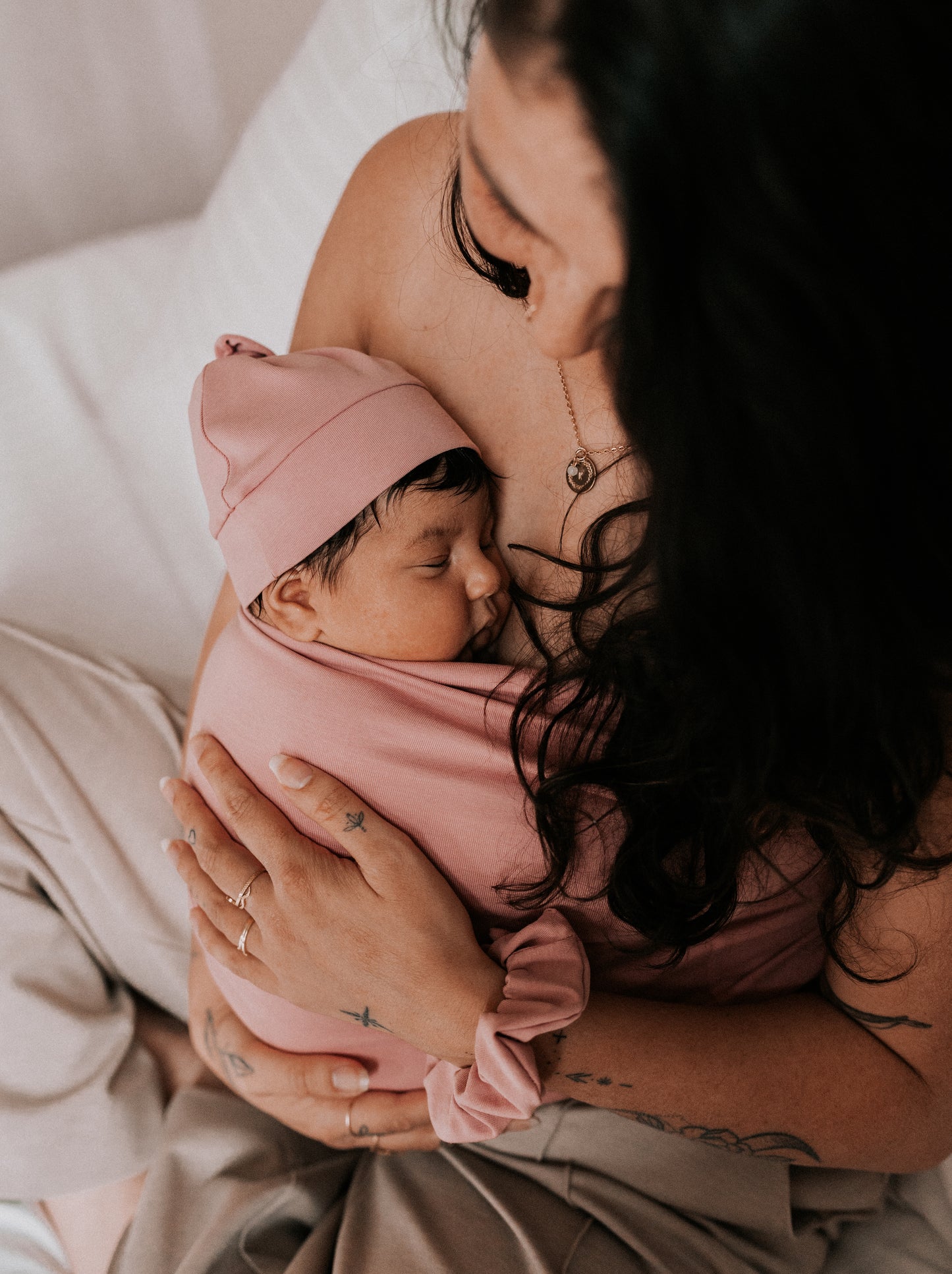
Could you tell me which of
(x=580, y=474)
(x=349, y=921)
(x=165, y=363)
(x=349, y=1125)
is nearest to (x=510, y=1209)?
(x=349, y=1125)

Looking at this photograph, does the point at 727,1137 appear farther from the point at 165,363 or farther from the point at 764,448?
the point at 165,363

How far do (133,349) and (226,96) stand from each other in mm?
737

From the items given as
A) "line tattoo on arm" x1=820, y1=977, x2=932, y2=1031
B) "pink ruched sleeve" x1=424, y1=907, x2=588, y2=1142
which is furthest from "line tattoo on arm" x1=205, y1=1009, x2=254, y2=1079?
"line tattoo on arm" x1=820, y1=977, x2=932, y2=1031

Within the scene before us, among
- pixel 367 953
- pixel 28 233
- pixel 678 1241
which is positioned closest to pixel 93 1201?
pixel 367 953

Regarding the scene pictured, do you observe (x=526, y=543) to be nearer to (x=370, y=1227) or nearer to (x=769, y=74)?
(x=769, y=74)


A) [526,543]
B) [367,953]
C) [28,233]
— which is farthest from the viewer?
[28,233]

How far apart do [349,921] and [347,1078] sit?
0.23m

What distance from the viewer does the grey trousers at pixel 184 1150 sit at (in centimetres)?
91

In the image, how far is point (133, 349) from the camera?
1601mm

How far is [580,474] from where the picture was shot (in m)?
0.91

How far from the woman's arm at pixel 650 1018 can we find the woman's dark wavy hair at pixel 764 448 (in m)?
0.08

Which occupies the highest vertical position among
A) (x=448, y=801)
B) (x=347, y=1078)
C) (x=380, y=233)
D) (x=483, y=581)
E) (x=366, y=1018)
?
(x=380, y=233)

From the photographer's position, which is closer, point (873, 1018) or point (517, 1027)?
point (517, 1027)

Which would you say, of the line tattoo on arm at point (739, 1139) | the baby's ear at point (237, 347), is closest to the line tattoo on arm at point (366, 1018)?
the line tattoo on arm at point (739, 1139)
